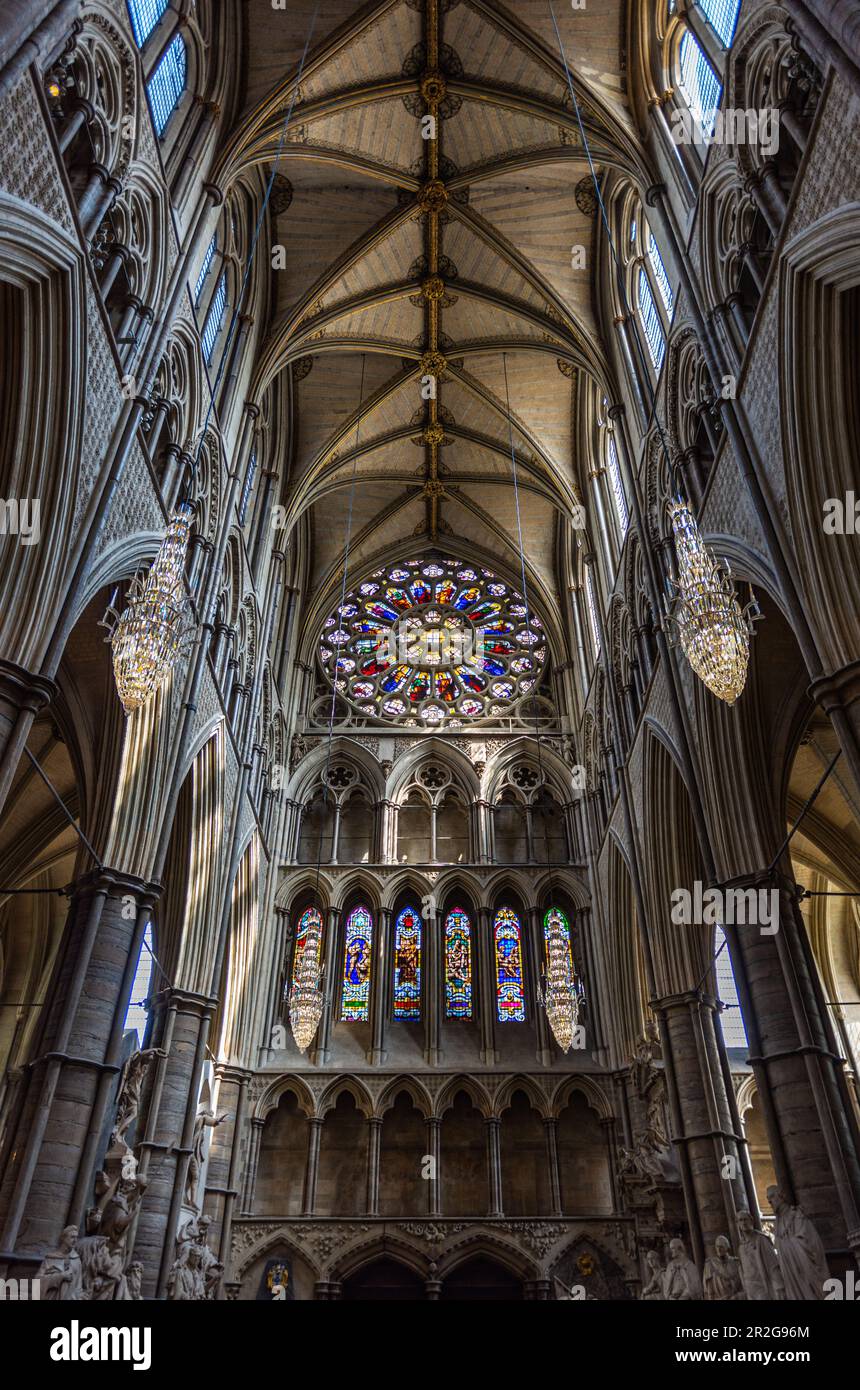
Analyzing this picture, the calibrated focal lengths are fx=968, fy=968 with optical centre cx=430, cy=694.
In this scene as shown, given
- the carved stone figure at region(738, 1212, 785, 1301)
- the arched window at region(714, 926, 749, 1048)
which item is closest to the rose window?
the arched window at region(714, 926, 749, 1048)

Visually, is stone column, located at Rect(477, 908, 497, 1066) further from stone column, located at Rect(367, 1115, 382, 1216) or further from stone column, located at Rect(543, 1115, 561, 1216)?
stone column, located at Rect(367, 1115, 382, 1216)

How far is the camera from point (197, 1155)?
53.9ft

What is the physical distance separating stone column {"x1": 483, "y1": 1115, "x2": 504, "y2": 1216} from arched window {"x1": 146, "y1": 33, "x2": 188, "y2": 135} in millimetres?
18167

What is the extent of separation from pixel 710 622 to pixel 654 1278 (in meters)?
9.75

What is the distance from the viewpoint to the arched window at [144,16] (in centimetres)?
1261

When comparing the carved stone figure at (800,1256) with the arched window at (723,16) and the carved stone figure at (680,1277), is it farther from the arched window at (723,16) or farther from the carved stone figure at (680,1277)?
the arched window at (723,16)

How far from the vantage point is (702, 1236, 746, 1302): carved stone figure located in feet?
35.9

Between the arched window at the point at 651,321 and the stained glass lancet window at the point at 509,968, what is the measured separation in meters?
12.4

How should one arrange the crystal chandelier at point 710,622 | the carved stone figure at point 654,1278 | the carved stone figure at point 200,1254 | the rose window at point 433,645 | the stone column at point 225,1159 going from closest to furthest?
the crystal chandelier at point 710,622, the carved stone figure at point 654,1278, the carved stone figure at point 200,1254, the stone column at point 225,1159, the rose window at point 433,645

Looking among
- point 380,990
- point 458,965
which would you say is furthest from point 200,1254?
point 458,965

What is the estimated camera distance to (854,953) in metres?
20.9

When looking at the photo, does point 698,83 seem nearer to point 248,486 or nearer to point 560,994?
point 248,486

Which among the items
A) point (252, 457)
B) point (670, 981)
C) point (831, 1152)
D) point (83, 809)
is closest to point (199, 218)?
point (252, 457)

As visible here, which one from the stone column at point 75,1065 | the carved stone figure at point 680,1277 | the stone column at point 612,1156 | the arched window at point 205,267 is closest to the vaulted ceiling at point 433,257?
the arched window at point 205,267
